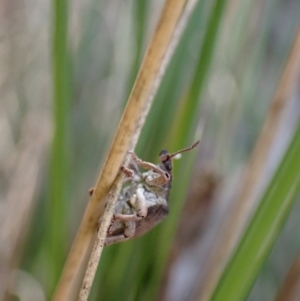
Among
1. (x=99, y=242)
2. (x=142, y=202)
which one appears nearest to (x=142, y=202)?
(x=142, y=202)

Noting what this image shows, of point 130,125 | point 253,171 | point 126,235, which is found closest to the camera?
point 130,125

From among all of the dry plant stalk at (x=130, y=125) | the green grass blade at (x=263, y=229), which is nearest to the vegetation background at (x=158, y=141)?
the green grass blade at (x=263, y=229)

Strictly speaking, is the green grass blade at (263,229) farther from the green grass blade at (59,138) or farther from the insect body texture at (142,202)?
the green grass blade at (59,138)

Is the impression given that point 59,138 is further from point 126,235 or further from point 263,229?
point 263,229

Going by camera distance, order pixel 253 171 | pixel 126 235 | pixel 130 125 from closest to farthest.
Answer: pixel 130 125 < pixel 126 235 < pixel 253 171

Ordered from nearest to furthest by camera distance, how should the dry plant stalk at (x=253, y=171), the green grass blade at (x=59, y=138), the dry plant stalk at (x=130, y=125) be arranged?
the dry plant stalk at (x=130, y=125) < the green grass blade at (x=59, y=138) < the dry plant stalk at (x=253, y=171)

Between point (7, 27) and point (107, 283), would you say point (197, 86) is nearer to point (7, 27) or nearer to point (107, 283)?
point (107, 283)
